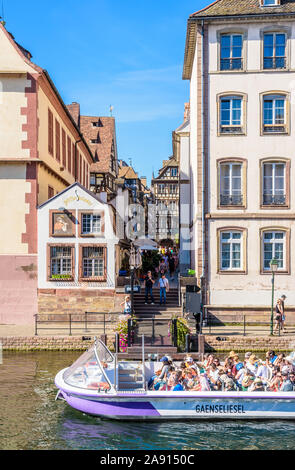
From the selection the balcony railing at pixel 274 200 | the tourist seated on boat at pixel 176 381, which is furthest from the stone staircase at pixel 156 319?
the balcony railing at pixel 274 200

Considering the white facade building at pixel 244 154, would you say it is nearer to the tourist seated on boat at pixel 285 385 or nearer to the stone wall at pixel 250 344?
the stone wall at pixel 250 344

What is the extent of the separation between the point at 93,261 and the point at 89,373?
11817 millimetres

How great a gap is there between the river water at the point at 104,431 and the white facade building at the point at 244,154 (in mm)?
11126

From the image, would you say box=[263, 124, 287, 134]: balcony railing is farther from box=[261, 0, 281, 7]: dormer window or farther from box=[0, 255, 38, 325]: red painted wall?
box=[0, 255, 38, 325]: red painted wall

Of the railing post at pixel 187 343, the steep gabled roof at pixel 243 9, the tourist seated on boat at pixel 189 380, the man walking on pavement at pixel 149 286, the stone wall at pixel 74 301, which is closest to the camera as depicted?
the tourist seated on boat at pixel 189 380

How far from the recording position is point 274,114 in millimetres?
25969

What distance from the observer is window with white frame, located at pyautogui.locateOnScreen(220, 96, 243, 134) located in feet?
85.6

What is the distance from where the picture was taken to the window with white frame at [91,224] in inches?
1061

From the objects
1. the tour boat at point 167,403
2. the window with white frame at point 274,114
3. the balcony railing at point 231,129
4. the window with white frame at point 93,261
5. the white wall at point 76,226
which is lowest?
the tour boat at point 167,403

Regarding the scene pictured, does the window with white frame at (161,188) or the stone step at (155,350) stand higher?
the window with white frame at (161,188)

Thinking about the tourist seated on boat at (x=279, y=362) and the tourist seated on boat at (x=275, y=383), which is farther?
the tourist seated on boat at (x=279, y=362)

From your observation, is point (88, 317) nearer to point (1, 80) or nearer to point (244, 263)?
point (244, 263)
